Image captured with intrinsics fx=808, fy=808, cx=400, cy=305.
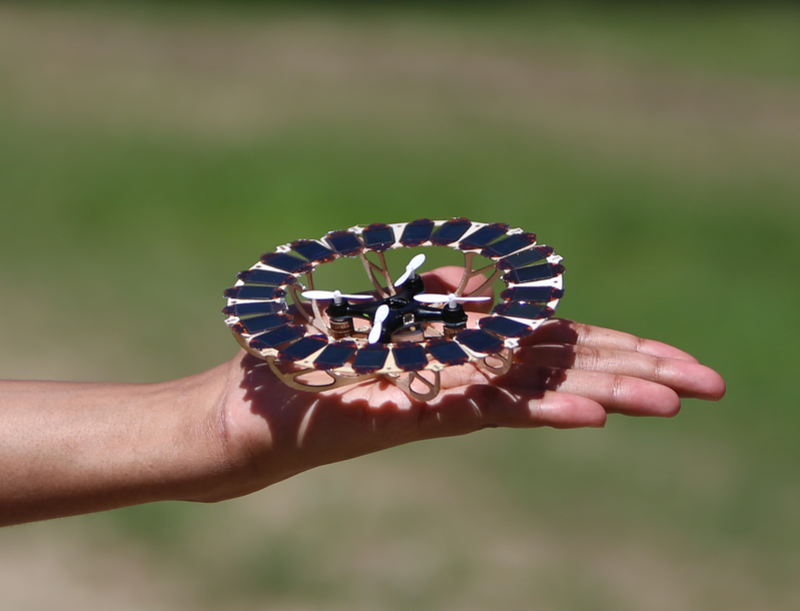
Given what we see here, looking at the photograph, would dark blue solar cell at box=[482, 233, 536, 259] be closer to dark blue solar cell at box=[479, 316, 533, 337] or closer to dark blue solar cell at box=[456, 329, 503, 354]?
dark blue solar cell at box=[479, 316, 533, 337]

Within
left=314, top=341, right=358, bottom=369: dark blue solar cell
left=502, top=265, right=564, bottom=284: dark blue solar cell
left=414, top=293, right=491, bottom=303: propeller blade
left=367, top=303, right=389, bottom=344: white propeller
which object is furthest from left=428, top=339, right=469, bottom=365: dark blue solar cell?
left=502, top=265, right=564, bottom=284: dark blue solar cell

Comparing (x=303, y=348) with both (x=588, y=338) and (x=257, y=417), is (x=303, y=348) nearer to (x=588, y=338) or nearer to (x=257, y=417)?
(x=257, y=417)

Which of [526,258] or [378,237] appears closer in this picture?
[526,258]

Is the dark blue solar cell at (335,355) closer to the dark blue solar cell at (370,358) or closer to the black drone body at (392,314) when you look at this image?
the dark blue solar cell at (370,358)

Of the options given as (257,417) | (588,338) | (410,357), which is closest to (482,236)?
(588,338)

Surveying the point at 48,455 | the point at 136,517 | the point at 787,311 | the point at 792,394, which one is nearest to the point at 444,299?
the point at 48,455

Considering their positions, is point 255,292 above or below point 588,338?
above
